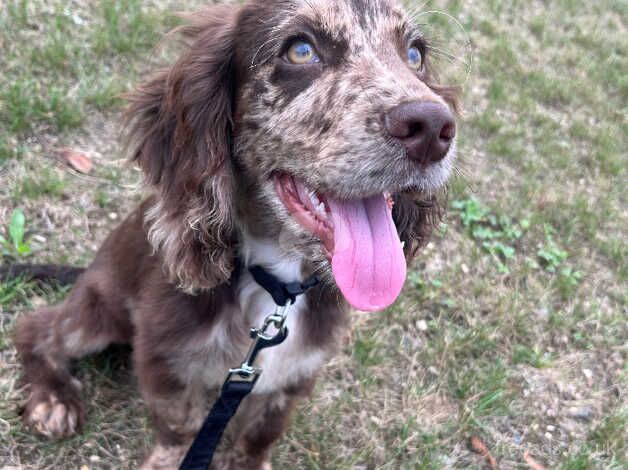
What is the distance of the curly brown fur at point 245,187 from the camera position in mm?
2027

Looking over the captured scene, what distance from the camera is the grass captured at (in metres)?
3.10

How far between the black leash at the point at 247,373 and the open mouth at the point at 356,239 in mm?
336

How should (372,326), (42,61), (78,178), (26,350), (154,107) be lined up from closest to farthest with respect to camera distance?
(154,107) < (26,350) < (372,326) < (78,178) < (42,61)

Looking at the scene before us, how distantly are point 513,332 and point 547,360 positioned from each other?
0.79ft

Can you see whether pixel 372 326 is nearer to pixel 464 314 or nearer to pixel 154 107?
pixel 464 314

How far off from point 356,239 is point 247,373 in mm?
682

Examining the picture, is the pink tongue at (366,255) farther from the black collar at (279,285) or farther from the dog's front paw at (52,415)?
the dog's front paw at (52,415)

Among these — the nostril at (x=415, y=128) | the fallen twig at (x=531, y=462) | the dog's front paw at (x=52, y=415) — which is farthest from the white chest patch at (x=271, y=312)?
the fallen twig at (x=531, y=462)

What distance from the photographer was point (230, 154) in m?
2.28

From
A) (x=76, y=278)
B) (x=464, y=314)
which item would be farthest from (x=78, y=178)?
(x=464, y=314)

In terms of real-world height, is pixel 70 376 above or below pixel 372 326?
above

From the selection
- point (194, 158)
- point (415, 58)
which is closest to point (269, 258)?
point (194, 158)

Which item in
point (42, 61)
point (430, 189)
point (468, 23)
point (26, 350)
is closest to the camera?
point (430, 189)

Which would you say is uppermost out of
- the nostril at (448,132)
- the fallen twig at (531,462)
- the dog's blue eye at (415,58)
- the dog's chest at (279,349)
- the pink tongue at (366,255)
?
the nostril at (448,132)
